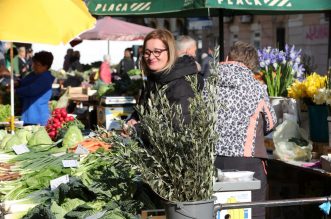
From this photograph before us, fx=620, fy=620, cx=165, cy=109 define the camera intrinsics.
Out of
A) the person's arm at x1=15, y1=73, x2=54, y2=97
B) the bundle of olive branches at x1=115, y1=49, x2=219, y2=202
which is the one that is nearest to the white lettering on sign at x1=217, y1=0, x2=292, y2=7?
the bundle of olive branches at x1=115, y1=49, x2=219, y2=202

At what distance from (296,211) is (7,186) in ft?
8.45

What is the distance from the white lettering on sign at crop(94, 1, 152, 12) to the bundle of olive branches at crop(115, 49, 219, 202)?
3767 millimetres

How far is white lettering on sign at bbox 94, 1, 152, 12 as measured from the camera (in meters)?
6.53

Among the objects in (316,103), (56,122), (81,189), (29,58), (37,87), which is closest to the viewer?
(81,189)

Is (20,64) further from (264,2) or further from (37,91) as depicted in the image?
(264,2)

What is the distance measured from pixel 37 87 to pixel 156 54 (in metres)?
4.11

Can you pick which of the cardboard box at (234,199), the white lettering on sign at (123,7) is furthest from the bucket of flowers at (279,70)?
the cardboard box at (234,199)

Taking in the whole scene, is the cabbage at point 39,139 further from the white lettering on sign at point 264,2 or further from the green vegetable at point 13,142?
the white lettering on sign at point 264,2

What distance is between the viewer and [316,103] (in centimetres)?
514

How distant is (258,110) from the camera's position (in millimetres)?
4102

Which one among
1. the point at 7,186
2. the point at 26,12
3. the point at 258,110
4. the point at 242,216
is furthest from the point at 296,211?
the point at 26,12

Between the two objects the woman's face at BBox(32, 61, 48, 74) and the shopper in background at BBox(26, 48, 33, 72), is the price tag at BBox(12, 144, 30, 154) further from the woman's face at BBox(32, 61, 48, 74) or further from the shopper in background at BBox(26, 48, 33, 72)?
the shopper in background at BBox(26, 48, 33, 72)

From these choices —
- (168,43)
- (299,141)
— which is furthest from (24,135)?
(299,141)

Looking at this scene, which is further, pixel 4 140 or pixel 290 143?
pixel 4 140
